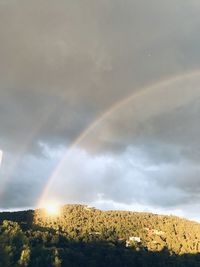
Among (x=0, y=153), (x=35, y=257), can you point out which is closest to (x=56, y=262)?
(x=35, y=257)

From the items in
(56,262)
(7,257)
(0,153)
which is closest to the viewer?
(0,153)

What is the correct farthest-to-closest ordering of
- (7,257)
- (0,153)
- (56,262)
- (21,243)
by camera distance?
1. (21,243)
2. (56,262)
3. (7,257)
4. (0,153)

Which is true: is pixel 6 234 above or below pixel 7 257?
above

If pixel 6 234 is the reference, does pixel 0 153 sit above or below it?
below

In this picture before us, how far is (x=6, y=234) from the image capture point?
7052 inches

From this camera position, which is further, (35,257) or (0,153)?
(35,257)

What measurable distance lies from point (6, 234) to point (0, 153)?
168 m

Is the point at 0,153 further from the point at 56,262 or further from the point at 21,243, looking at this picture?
the point at 21,243

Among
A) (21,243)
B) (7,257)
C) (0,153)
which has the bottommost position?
(0,153)

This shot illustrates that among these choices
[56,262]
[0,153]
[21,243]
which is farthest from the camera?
[21,243]

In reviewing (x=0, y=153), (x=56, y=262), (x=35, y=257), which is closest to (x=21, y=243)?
(x=35, y=257)

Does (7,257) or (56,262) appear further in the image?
(56,262)

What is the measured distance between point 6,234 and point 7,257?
23655 mm

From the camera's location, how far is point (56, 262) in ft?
571
